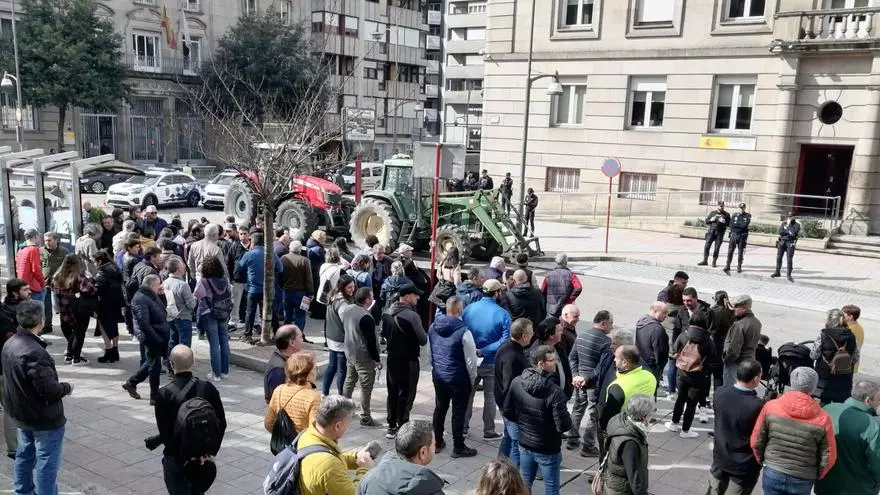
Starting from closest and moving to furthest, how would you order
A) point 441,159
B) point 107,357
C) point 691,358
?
point 691,358 → point 107,357 → point 441,159

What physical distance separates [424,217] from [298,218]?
3.47m

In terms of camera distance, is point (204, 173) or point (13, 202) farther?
point (204, 173)

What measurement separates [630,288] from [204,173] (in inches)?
1124

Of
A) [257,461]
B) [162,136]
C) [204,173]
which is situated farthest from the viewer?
[162,136]

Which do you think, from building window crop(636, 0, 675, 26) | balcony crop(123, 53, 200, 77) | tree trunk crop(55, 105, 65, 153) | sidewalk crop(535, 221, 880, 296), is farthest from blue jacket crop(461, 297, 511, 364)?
balcony crop(123, 53, 200, 77)

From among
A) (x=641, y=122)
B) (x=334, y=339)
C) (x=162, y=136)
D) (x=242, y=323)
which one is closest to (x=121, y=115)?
(x=162, y=136)

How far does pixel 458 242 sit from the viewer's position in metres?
15.4

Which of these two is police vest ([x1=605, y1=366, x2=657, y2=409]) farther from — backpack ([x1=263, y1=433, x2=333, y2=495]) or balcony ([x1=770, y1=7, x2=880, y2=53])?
balcony ([x1=770, y1=7, x2=880, y2=53])

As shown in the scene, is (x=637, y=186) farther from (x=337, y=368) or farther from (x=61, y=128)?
(x=61, y=128)

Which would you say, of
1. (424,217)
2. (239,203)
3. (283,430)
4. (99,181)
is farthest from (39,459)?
(99,181)

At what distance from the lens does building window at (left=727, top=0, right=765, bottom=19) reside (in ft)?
74.9

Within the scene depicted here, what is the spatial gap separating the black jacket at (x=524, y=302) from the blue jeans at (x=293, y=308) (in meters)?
3.17

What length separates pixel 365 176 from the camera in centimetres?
2838

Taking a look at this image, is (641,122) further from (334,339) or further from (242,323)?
(334,339)
